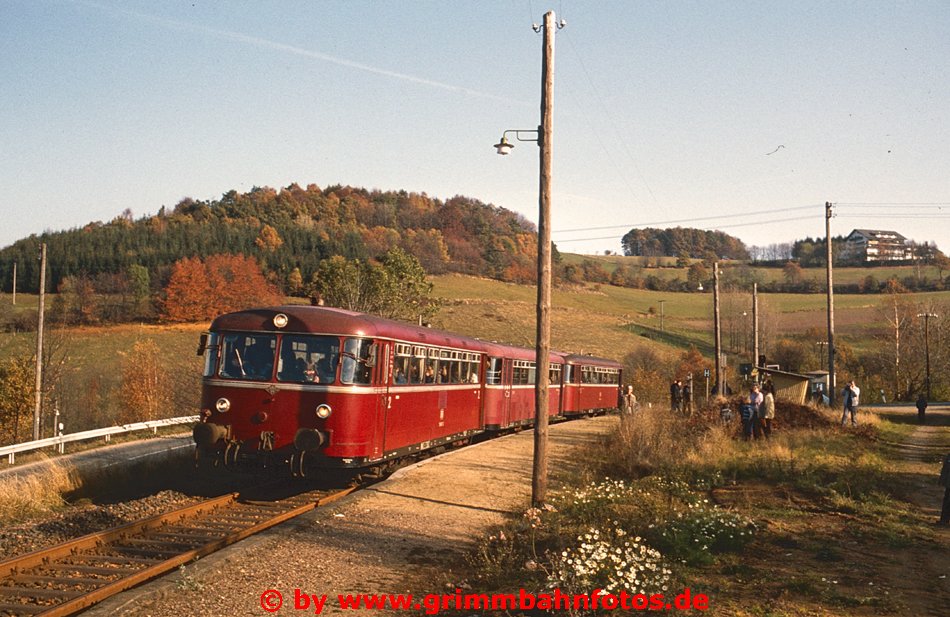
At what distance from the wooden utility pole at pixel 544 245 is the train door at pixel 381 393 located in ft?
8.56

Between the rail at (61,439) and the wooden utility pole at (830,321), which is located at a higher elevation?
the wooden utility pole at (830,321)

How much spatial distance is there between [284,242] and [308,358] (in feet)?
226

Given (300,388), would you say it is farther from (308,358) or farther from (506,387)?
(506,387)

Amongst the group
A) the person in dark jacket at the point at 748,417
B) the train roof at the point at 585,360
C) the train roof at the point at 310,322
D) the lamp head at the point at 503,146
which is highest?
the lamp head at the point at 503,146

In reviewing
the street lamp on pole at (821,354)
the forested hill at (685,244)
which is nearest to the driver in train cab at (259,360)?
the street lamp on pole at (821,354)

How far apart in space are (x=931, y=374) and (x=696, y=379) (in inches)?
1058

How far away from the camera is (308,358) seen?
1298 cm

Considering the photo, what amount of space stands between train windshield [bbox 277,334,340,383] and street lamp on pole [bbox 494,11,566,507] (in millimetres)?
3133

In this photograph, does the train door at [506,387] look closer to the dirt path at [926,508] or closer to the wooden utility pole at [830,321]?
the dirt path at [926,508]

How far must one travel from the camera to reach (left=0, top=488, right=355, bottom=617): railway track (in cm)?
773

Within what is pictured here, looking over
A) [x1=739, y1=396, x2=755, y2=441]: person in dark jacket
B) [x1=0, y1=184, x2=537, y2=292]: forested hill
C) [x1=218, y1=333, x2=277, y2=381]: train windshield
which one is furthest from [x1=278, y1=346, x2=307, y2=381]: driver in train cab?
[x1=0, y1=184, x2=537, y2=292]: forested hill

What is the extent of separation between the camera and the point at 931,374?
219ft

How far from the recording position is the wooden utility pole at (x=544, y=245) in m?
12.5

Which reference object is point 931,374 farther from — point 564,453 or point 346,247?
point 564,453
